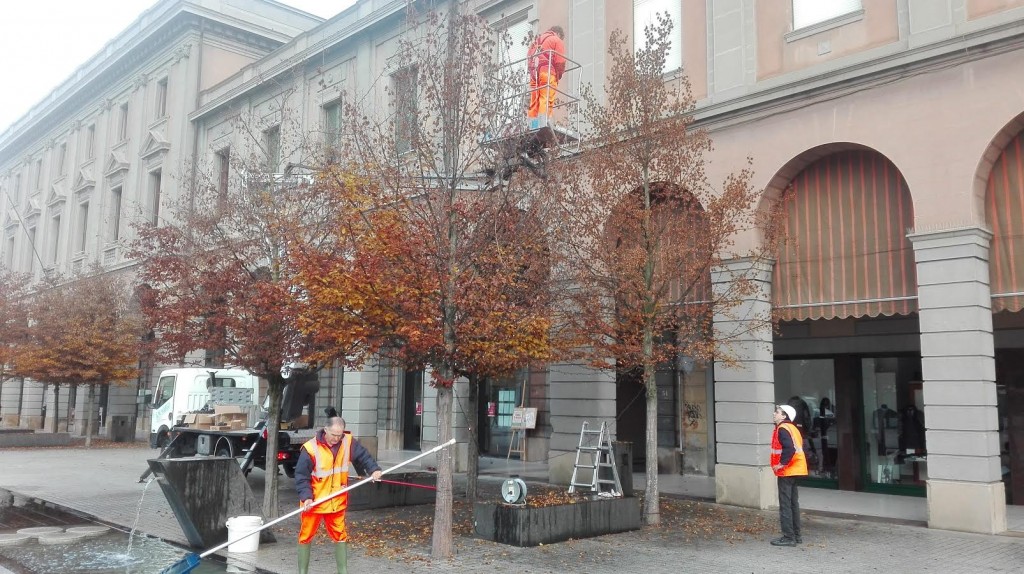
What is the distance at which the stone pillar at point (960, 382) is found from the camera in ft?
36.6

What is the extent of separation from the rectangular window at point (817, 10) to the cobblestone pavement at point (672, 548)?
844cm

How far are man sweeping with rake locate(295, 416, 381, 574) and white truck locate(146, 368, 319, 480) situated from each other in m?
5.96

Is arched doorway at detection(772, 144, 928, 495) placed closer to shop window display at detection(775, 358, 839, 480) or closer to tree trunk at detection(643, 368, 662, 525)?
shop window display at detection(775, 358, 839, 480)

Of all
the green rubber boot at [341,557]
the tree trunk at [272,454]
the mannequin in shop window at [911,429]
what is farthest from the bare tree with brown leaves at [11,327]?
the mannequin in shop window at [911,429]

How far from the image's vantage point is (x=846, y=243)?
44.2 feet

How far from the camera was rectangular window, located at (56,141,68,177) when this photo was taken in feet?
146

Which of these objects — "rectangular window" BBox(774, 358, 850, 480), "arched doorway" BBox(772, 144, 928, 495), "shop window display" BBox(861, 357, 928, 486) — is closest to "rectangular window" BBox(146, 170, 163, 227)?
"arched doorway" BBox(772, 144, 928, 495)

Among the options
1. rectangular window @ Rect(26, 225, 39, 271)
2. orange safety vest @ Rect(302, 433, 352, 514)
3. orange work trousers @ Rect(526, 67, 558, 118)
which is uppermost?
rectangular window @ Rect(26, 225, 39, 271)

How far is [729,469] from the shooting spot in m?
13.8

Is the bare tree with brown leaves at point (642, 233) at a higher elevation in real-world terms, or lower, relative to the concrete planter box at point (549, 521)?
higher

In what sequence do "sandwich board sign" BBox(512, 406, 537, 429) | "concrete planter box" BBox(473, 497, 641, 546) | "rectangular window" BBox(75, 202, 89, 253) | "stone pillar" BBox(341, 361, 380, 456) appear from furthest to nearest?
1. "rectangular window" BBox(75, 202, 89, 253)
2. "stone pillar" BBox(341, 361, 380, 456)
3. "sandwich board sign" BBox(512, 406, 537, 429)
4. "concrete planter box" BBox(473, 497, 641, 546)

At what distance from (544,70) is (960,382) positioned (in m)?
9.16

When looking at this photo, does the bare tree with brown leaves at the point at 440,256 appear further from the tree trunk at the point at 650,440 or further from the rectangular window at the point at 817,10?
the rectangular window at the point at 817,10

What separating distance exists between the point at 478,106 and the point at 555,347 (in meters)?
3.81
